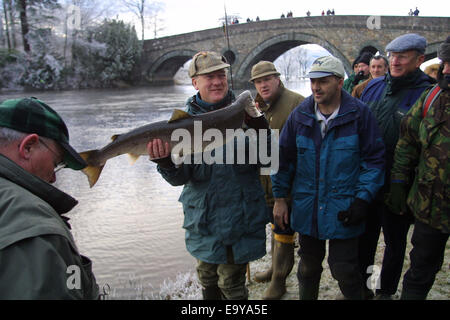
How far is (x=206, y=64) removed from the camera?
111 inches

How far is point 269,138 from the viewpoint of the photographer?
286 centimetres

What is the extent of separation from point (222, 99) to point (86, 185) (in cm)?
682

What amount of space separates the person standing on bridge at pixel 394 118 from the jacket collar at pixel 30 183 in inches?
108

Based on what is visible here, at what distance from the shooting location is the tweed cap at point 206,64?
9.17 ft

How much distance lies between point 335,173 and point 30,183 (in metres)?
2.22

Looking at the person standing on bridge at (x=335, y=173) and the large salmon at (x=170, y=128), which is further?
the person standing on bridge at (x=335, y=173)

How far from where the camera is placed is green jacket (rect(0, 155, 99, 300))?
1131 mm

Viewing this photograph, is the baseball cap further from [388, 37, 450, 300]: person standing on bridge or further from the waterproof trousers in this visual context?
the waterproof trousers

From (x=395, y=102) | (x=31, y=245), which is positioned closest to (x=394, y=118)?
(x=395, y=102)

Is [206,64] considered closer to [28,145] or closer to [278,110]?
[278,110]

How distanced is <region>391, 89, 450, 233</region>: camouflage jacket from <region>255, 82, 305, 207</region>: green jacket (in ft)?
4.21

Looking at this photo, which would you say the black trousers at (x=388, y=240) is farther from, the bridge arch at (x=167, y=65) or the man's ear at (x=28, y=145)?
the bridge arch at (x=167, y=65)

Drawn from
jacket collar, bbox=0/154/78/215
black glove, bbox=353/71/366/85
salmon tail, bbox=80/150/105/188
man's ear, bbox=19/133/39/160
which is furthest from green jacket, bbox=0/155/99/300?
black glove, bbox=353/71/366/85

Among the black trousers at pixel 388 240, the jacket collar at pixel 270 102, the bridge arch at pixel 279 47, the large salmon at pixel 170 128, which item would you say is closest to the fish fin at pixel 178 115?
the large salmon at pixel 170 128
